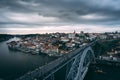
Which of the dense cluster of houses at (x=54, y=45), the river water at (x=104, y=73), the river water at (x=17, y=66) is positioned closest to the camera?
the river water at (x=104, y=73)

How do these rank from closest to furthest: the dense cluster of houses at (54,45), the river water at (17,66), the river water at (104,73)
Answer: the river water at (104,73), the river water at (17,66), the dense cluster of houses at (54,45)

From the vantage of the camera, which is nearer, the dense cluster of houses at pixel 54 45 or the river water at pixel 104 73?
the river water at pixel 104 73

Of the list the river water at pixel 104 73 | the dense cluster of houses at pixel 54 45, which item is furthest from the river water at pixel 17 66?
the river water at pixel 104 73

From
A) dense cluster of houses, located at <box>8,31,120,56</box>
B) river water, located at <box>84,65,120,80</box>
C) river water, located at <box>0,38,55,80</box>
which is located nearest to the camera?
river water, located at <box>84,65,120,80</box>

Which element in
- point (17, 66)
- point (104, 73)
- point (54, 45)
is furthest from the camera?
point (54, 45)

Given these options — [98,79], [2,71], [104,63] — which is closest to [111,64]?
[104,63]

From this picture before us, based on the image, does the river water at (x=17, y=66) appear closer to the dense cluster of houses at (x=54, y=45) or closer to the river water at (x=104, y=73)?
the dense cluster of houses at (x=54, y=45)

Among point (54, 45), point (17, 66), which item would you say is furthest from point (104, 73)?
point (54, 45)

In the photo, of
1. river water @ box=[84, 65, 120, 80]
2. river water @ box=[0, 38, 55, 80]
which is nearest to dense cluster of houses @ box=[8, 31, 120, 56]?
river water @ box=[0, 38, 55, 80]

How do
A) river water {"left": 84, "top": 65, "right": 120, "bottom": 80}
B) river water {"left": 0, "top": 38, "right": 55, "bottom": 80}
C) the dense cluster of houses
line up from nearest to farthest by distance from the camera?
river water {"left": 84, "top": 65, "right": 120, "bottom": 80}, river water {"left": 0, "top": 38, "right": 55, "bottom": 80}, the dense cluster of houses

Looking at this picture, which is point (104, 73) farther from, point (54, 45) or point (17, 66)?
point (54, 45)

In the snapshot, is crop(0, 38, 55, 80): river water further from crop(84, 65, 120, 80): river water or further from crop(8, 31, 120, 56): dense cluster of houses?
crop(84, 65, 120, 80): river water

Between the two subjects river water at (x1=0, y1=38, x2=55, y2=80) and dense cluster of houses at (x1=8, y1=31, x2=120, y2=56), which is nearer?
river water at (x1=0, y1=38, x2=55, y2=80)
